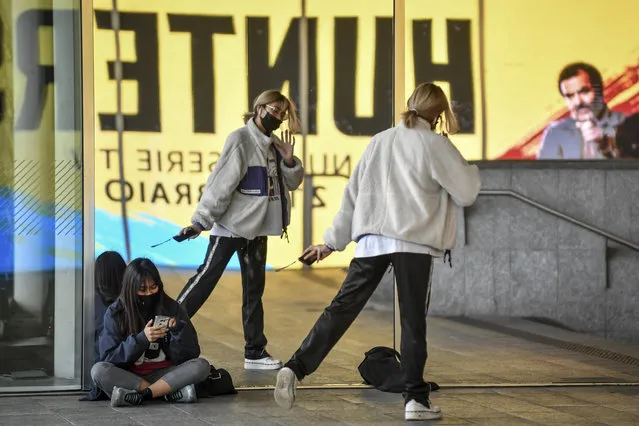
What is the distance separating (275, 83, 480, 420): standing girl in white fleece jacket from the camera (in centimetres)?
704

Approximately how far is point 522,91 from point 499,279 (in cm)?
156

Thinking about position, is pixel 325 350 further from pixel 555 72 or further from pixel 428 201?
pixel 555 72

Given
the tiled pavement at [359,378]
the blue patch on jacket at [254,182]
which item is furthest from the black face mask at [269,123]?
the tiled pavement at [359,378]

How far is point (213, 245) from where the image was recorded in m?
8.50

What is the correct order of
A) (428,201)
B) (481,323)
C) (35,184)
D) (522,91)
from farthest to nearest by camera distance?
(522,91) → (481,323) → (35,184) → (428,201)

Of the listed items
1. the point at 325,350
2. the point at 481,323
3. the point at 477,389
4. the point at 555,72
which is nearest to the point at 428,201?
the point at 325,350

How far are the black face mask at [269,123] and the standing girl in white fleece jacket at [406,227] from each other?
1.26 m

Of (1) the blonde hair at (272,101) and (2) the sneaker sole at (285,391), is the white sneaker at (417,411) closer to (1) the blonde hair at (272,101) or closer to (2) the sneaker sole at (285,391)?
(2) the sneaker sole at (285,391)

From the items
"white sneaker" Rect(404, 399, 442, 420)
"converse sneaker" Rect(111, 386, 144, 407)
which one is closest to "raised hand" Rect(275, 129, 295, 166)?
"converse sneaker" Rect(111, 386, 144, 407)

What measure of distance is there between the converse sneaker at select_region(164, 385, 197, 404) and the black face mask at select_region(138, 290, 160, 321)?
1.40ft

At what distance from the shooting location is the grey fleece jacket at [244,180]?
8398mm

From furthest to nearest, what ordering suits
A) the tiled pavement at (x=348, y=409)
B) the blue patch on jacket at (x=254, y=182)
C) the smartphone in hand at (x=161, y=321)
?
the blue patch on jacket at (x=254, y=182) < the smartphone in hand at (x=161, y=321) < the tiled pavement at (x=348, y=409)

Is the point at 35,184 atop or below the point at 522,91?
below

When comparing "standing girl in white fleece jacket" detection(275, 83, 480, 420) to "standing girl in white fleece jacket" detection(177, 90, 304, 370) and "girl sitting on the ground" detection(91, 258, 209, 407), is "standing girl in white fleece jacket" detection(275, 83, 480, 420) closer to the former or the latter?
"girl sitting on the ground" detection(91, 258, 209, 407)
